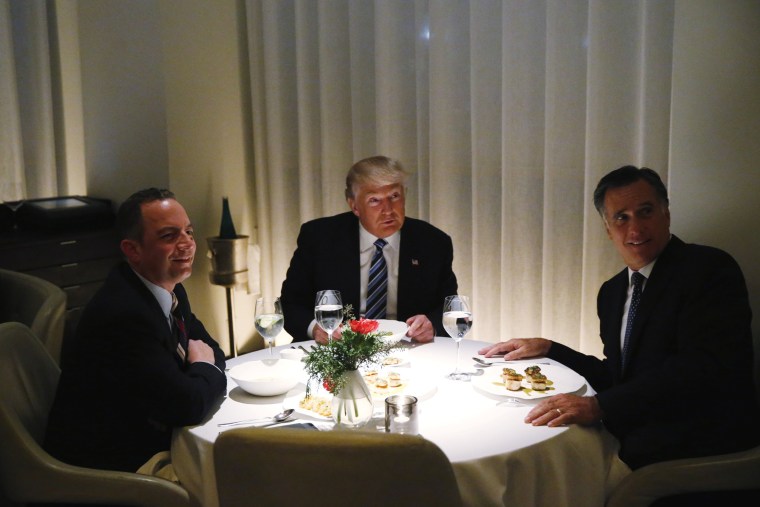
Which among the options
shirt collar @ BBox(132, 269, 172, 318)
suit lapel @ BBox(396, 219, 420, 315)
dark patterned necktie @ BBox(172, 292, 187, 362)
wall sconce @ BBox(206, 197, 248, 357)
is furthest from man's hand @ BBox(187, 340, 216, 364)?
wall sconce @ BBox(206, 197, 248, 357)

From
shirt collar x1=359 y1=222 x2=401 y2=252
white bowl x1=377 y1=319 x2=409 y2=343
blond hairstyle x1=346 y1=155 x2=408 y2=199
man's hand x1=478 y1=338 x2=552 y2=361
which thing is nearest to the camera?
man's hand x1=478 y1=338 x2=552 y2=361

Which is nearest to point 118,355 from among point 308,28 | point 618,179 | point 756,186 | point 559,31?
point 618,179

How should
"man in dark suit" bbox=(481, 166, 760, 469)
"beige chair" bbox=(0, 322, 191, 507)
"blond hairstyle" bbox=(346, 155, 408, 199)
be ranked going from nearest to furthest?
"beige chair" bbox=(0, 322, 191, 507)
"man in dark suit" bbox=(481, 166, 760, 469)
"blond hairstyle" bbox=(346, 155, 408, 199)

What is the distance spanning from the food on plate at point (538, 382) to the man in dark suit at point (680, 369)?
13 centimetres

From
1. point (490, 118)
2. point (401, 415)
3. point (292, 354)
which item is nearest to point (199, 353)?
point (292, 354)

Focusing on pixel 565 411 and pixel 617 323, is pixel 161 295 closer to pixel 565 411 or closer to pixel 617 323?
pixel 565 411

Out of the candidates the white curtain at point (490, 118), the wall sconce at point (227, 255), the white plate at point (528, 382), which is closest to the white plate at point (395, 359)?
the white plate at point (528, 382)

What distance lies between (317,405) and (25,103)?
344 cm

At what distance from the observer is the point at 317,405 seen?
1.87m

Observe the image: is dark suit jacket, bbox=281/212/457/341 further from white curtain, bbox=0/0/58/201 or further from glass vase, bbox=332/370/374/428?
white curtain, bbox=0/0/58/201

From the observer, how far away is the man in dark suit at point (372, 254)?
2.98 meters

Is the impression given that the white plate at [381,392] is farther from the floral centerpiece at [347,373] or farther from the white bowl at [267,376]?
the floral centerpiece at [347,373]

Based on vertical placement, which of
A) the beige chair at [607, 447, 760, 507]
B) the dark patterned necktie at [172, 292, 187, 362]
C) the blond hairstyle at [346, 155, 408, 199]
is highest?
the blond hairstyle at [346, 155, 408, 199]

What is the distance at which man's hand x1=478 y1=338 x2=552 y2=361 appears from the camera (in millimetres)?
2320
